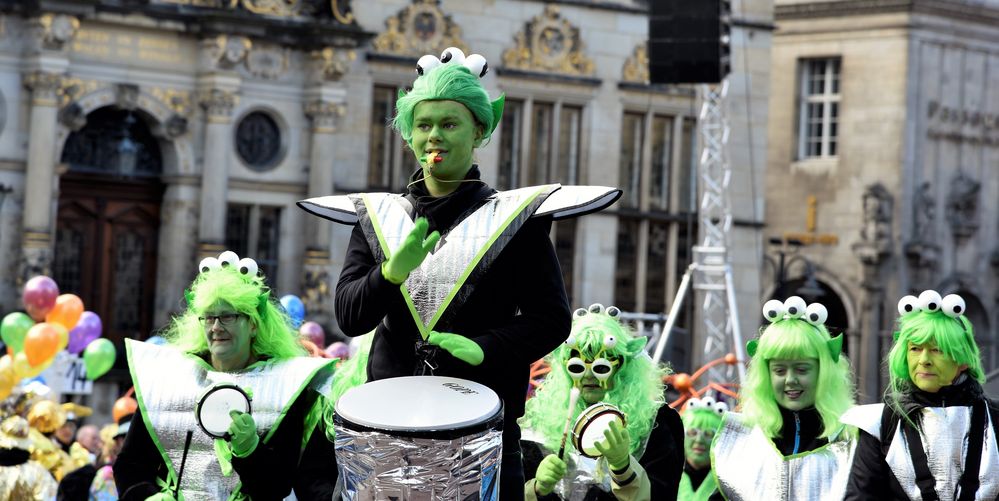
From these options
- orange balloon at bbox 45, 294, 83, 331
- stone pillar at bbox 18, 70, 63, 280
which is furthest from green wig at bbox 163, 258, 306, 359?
stone pillar at bbox 18, 70, 63, 280

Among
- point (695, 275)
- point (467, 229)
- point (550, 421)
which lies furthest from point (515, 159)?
point (467, 229)

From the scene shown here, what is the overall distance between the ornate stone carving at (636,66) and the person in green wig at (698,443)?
16.7 m

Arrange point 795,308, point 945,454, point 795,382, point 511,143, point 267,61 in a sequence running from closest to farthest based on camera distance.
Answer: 1. point 945,454
2. point 795,382
3. point 795,308
4. point 267,61
5. point 511,143

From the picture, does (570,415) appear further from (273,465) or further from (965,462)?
(965,462)

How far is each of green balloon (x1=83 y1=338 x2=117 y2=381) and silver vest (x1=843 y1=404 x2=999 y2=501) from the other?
9.48m

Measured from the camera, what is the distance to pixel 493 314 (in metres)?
4.61

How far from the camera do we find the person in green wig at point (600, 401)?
6.54m

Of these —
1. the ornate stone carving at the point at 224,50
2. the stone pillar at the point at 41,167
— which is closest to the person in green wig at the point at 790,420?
the stone pillar at the point at 41,167

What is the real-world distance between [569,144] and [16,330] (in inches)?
471

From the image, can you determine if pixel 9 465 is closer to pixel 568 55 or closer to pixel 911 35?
pixel 568 55

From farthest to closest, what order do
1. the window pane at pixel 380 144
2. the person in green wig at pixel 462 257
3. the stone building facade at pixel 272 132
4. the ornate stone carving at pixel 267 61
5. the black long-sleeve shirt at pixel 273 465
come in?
the window pane at pixel 380 144 < the ornate stone carving at pixel 267 61 < the stone building facade at pixel 272 132 < the black long-sleeve shirt at pixel 273 465 < the person in green wig at pixel 462 257

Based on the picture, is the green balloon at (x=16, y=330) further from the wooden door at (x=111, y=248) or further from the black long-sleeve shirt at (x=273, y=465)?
the black long-sleeve shirt at (x=273, y=465)

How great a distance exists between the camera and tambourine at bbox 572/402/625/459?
202 inches

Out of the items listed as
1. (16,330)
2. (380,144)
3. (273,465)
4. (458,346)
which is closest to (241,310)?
(273,465)
